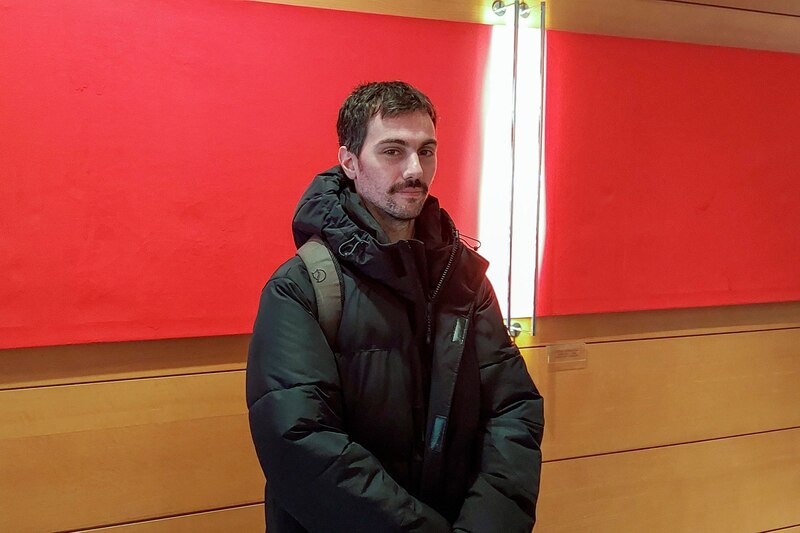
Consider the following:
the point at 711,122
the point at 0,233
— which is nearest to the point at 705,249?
the point at 711,122

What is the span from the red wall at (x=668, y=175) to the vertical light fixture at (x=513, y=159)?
0.06 metres

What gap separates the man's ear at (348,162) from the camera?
4.47 ft

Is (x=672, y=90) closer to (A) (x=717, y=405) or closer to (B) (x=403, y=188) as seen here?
(A) (x=717, y=405)

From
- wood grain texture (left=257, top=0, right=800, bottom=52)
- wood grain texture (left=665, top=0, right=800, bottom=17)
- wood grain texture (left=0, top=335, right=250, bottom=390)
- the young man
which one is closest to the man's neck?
the young man

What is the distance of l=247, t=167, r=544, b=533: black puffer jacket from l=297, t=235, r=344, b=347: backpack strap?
2 centimetres

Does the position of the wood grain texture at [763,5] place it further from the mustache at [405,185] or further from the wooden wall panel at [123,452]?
the wooden wall panel at [123,452]

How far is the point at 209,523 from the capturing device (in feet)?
6.04

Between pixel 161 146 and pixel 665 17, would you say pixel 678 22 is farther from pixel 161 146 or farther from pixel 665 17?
pixel 161 146

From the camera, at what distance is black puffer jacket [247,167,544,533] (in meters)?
1.17

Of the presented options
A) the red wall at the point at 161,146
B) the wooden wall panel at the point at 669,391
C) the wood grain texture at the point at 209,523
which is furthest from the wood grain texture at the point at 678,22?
the wood grain texture at the point at 209,523

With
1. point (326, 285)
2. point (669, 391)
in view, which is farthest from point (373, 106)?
point (669, 391)

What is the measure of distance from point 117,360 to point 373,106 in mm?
953

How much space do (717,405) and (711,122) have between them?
38.7 inches

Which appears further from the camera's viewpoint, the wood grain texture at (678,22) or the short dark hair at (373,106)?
the wood grain texture at (678,22)
